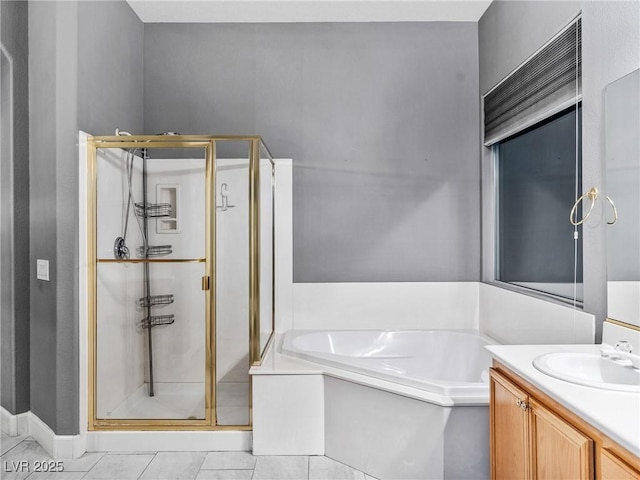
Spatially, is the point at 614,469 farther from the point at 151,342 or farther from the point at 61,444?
the point at 61,444

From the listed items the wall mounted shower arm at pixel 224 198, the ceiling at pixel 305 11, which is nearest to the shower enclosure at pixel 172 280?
the wall mounted shower arm at pixel 224 198

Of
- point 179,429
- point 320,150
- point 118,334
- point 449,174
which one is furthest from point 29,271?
point 449,174

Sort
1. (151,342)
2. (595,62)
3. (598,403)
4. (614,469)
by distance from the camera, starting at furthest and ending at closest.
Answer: (151,342) → (595,62) → (598,403) → (614,469)

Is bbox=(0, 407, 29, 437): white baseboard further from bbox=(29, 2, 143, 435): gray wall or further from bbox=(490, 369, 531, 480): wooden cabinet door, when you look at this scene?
bbox=(490, 369, 531, 480): wooden cabinet door

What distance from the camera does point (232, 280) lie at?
8.25 ft

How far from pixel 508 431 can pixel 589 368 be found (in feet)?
1.22

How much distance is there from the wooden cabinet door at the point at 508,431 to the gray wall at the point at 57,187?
215 centimetres

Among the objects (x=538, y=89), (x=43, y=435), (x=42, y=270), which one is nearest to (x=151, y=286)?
(x=42, y=270)

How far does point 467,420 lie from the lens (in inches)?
80.9

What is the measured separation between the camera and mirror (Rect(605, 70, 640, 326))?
1.68 metres

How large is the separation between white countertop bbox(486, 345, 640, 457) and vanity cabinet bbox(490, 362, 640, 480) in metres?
0.04

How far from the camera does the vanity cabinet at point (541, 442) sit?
1.11m

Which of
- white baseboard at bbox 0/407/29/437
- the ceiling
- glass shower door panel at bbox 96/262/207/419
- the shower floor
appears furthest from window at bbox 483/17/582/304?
white baseboard at bbox 0/407/29/437

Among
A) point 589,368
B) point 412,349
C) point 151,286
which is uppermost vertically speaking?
point 151,286
